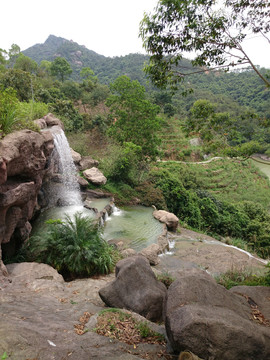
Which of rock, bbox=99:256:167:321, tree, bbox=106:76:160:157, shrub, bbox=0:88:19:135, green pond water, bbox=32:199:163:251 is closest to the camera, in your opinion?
rock, bbox=99:256:167:321

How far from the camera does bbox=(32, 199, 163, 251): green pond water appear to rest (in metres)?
9.42

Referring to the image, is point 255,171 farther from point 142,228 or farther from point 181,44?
point 181,44

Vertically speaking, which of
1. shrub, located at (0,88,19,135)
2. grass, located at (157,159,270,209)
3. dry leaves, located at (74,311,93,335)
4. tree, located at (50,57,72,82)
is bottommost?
grass, located at (157,159,270,209)

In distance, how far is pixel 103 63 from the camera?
9700 centimetres

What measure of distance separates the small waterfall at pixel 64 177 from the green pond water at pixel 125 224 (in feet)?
2.21

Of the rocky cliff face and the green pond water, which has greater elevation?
the rocky cliff face

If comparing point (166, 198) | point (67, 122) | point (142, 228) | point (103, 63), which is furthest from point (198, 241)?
point (103, 63)

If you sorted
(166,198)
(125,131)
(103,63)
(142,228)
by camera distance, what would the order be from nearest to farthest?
1. (142,228)
2. (166,198)
3. (125,131)
4. (103,63)

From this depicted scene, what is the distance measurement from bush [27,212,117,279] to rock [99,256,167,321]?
71.1 inches

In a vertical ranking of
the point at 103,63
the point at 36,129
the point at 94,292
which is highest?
the point at 103,63

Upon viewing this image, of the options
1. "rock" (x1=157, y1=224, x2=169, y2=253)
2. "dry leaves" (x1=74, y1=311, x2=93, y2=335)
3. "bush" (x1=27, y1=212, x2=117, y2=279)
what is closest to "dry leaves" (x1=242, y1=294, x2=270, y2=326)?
"dry leaves" (x1=74, y1=311, x2=93, y2=335)

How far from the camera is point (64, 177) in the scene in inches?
490

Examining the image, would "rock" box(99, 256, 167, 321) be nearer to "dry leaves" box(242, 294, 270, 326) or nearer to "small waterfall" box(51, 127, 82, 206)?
"dry leaves" box(242, 294, 270, 326)

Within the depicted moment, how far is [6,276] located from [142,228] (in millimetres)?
6891
